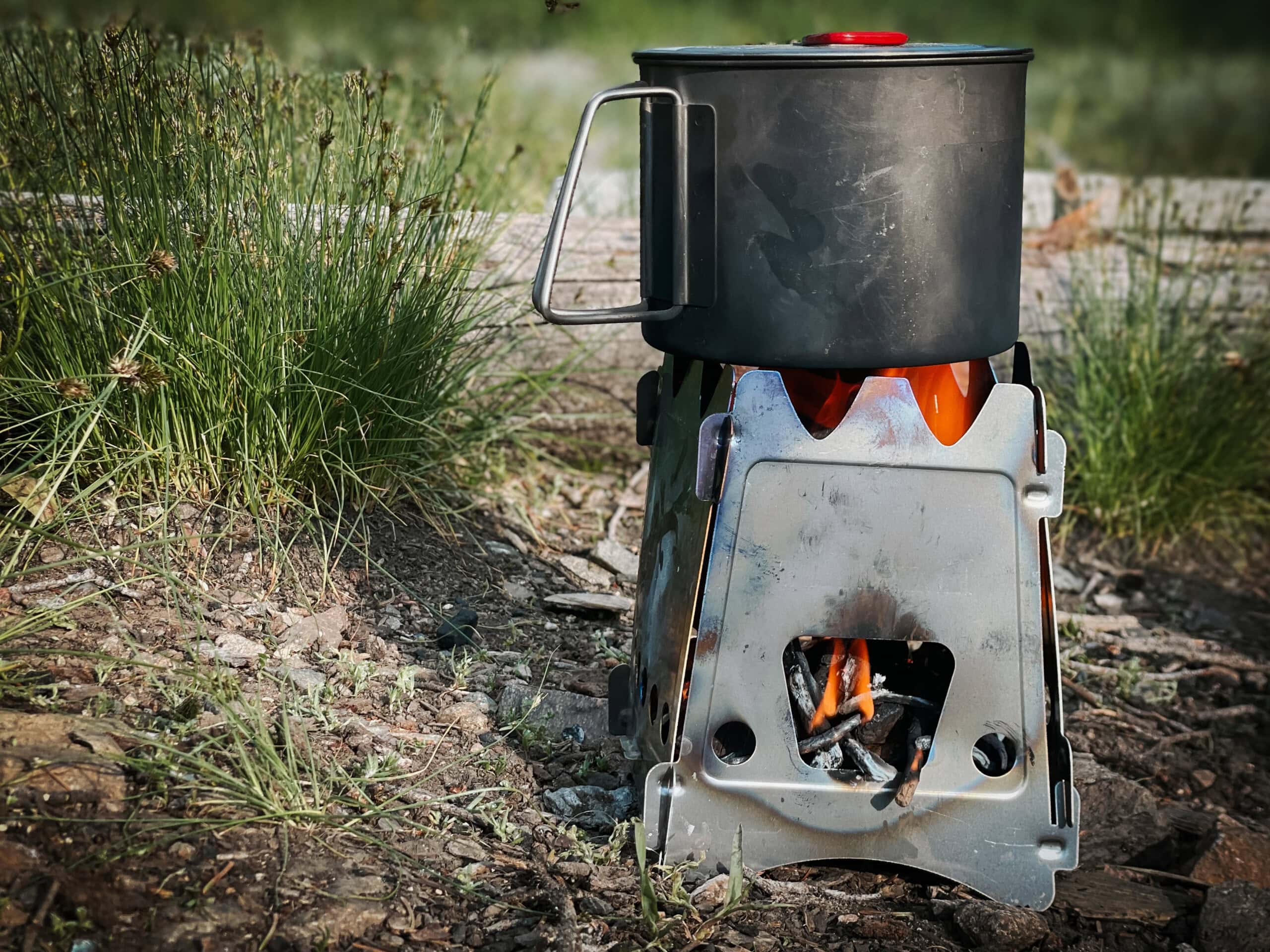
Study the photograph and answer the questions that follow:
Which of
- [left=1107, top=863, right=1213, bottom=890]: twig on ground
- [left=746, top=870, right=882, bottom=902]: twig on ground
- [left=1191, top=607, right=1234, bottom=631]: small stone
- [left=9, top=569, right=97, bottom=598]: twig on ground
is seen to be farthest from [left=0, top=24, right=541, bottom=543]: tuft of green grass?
[left=1191, top=607, right=1234, bottom=631]: small stone

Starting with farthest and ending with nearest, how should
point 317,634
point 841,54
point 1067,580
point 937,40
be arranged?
point 937,40 → point 1067,580 → point 317,634 → point 841,54

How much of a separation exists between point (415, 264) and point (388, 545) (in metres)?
0.69

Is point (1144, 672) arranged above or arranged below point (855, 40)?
below

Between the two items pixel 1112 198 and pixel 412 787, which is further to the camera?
pixel 1112 198

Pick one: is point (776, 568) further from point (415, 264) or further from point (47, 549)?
point (47, 549)

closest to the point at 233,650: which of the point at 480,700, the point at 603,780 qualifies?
the point at 480,700

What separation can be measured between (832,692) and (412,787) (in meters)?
0.78

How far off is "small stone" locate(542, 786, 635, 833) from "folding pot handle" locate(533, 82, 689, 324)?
3.07ft

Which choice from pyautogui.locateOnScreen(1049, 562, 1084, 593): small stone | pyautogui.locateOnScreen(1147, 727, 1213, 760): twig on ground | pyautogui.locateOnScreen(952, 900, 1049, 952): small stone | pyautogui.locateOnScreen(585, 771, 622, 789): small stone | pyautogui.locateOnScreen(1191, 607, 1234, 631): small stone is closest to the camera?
pyautogui.locateOnScreen(952, 900, 1049, 952): small stone

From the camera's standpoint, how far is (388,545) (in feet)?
10.2

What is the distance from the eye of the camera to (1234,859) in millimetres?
2469

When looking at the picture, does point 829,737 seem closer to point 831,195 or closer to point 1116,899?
point 1116,899

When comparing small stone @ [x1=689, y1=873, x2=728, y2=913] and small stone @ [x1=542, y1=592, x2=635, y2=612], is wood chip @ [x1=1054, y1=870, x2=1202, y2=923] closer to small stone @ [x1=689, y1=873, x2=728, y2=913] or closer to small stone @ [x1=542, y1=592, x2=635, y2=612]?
small stone @ [x1=689, y1=873, x2=728, y2=913]

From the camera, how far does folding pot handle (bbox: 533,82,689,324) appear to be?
195 cm
